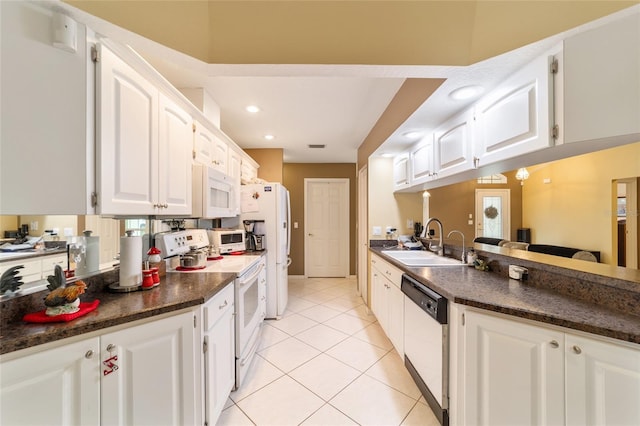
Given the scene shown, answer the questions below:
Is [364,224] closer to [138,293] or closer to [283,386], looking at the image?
[283,386]

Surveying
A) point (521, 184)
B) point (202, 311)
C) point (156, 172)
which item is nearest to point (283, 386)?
point (202, 311)

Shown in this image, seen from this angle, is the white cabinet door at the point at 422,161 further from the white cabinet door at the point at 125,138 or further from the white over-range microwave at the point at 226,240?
the white cabinet door at the point at 125,138

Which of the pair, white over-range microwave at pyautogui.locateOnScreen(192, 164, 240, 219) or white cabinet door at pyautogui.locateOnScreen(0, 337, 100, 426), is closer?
white cabinet door at pyautogui.locateOnScreen(0, 337, 100, 426)

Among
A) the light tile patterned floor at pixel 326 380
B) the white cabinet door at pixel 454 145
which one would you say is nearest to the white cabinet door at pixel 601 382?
the light tile patterned floor at pixel 326 380

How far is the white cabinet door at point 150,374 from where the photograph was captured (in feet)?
3.09

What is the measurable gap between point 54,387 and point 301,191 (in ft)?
14.2

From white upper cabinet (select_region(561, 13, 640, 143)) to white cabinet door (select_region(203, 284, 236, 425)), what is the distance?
207 cm

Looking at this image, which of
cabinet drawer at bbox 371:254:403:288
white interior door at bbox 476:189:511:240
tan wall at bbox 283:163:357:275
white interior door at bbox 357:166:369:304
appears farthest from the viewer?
tan wall at bbox 283:163:357:275

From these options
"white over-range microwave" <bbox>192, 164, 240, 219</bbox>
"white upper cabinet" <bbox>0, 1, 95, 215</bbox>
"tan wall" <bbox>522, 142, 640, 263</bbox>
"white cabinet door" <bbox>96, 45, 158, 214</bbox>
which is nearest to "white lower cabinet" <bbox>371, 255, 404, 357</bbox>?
"white over-range microwave" <bbox>192, 164, 240, 219</bbox>

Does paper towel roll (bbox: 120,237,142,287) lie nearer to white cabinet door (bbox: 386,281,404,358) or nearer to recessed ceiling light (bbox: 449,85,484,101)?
white cabinet door (bbox: 386,281,404,358)

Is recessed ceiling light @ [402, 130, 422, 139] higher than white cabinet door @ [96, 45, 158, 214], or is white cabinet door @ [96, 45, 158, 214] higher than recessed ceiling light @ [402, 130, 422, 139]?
recessed ceiling light @ [402, 130, 422, 139]

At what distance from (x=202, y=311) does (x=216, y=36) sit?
146 centimetres

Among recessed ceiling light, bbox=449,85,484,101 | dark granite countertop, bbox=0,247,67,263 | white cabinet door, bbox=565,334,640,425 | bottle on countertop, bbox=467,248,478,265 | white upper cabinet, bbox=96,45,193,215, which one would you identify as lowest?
white cabinet door, bbox=565,334,640,425

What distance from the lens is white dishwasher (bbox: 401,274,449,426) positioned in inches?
51.8
